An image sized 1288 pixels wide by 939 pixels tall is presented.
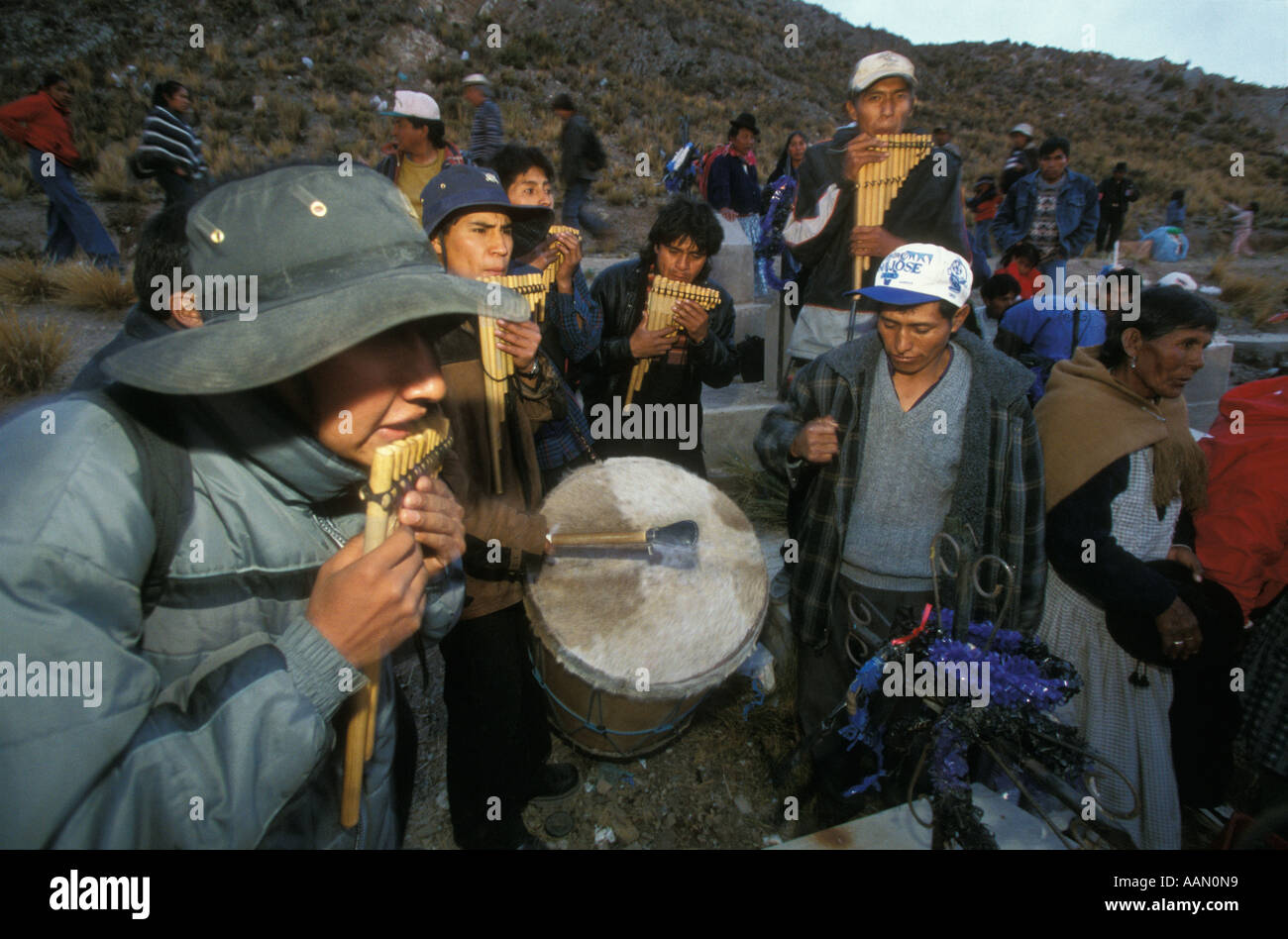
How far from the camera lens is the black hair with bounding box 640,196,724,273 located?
3316 mm

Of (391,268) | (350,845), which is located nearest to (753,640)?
(350,845)

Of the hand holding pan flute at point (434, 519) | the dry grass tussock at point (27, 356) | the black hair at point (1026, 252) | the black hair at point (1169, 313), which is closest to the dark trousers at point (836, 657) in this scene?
the black hair at point (1169, 313)

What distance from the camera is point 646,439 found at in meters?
3.58

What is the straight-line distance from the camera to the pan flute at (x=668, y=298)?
324 centimetres

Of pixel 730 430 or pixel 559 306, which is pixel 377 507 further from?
pixel 730 430

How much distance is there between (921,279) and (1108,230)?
15581mm

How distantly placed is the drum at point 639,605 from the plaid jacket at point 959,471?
37 cm

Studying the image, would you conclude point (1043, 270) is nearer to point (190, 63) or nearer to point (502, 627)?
point (502, 627)

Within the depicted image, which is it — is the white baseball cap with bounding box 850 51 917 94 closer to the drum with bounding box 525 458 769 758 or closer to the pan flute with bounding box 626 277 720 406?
the pan flute with bounding box 626 277 720 406

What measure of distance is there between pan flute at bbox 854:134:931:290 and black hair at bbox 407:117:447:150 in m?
3.37

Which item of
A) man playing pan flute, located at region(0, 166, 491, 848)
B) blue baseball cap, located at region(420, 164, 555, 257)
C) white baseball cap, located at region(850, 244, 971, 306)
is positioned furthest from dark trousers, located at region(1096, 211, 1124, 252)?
man playing pan flute, located at region(0, 166, 491, 848)

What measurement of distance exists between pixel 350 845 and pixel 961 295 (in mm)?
2448

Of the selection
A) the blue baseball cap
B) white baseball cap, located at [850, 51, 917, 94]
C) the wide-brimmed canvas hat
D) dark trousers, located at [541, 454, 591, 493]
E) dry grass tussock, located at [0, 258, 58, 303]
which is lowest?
dark trousers, located at [541, 454, 591, 493]

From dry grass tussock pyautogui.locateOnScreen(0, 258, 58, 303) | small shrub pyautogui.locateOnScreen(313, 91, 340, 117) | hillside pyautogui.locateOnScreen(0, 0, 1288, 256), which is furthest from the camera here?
small shrub pyautogui.locateOnScreen(313, 91, 340, 117)
